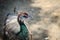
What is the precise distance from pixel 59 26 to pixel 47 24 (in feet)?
0.72

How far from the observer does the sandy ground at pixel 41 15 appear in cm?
285

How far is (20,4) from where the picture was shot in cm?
371

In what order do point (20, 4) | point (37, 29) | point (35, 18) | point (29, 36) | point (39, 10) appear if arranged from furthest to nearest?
point (20, 4), point (39, 10), point (35, 18), point (37, 29), point (29, 36)

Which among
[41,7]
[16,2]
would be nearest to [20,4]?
[16,2]

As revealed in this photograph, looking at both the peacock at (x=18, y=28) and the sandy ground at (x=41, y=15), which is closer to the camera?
the peacock at (x=18, y=28)

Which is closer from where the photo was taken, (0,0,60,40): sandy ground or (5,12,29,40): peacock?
(5,12,29,40): peacock

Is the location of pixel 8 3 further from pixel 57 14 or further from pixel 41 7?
pixel 57 14

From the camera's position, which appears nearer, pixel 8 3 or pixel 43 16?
pixel 43 16

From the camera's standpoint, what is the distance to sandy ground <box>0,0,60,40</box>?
2846 mm

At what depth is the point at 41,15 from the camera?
332 centimetres

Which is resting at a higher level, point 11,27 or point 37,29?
point 11,27

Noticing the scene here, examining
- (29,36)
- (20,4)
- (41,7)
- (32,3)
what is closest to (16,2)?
(20,4)

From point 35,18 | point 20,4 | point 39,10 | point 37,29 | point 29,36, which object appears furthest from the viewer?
point 20,4

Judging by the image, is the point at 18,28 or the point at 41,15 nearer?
the point at 18,28
